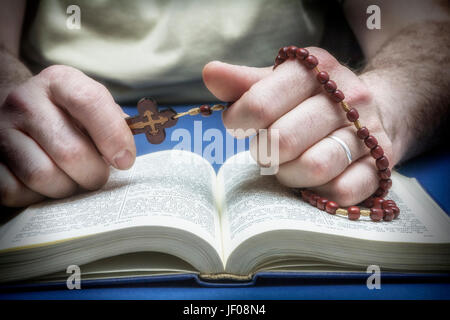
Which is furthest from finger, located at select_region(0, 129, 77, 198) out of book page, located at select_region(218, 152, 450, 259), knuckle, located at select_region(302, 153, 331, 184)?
knuckle, located at select_region(302, 153, 331, 184)

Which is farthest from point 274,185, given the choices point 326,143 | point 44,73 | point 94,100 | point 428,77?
point 428,77

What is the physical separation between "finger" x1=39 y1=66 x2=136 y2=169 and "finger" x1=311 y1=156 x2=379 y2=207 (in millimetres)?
330

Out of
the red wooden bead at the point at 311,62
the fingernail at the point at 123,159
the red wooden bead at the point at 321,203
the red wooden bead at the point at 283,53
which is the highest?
the red wooden bead at the point at 283,53

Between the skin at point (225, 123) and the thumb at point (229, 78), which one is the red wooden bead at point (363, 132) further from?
the thumb at point (229, 78)

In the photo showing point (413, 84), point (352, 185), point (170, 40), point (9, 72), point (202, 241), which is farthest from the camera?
point (170, 40)

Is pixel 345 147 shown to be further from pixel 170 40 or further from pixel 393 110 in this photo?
pixel 170 40

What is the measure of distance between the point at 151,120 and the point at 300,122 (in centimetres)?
26

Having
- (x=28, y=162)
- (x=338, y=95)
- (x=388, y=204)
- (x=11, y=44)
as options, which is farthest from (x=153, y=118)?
(x=11, y=44)

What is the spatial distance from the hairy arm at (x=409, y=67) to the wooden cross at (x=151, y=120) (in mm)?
431

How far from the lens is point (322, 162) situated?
0.56 metres

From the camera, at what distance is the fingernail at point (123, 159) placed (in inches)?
23.4

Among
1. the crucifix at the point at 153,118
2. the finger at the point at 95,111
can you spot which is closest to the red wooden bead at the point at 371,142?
the crucifix at the point at 153,118

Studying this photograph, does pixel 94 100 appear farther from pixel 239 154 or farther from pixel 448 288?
pixel 448 288

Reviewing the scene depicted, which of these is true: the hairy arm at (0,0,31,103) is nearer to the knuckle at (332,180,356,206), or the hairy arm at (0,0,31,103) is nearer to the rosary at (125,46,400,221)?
the rosary at (125,46,400,221)
